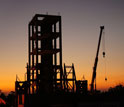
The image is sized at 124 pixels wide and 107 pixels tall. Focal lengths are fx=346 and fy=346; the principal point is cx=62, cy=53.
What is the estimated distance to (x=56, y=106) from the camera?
2181 inches

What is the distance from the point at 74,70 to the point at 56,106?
11.2m

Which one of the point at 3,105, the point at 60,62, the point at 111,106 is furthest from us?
the point at 3,105

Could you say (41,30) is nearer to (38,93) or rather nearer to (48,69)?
(48,69)

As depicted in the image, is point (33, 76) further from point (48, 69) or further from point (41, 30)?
point (41, 30)

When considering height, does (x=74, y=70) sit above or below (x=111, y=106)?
above

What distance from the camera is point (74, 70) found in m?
64.7

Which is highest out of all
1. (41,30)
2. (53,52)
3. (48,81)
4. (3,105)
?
(41,30)

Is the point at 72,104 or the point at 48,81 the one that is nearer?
the point at 72,104

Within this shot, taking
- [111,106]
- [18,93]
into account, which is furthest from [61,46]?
[111,106]

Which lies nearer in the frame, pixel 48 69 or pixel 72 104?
pixel 72 104

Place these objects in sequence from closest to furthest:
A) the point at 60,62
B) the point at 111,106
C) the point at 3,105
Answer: the point at 111,106 < the point at 60,62 < the point at 3,105

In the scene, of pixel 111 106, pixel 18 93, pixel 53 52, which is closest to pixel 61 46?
pixel 53 52

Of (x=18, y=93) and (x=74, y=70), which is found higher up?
(x=74, y=70)

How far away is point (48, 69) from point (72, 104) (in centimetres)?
1075
